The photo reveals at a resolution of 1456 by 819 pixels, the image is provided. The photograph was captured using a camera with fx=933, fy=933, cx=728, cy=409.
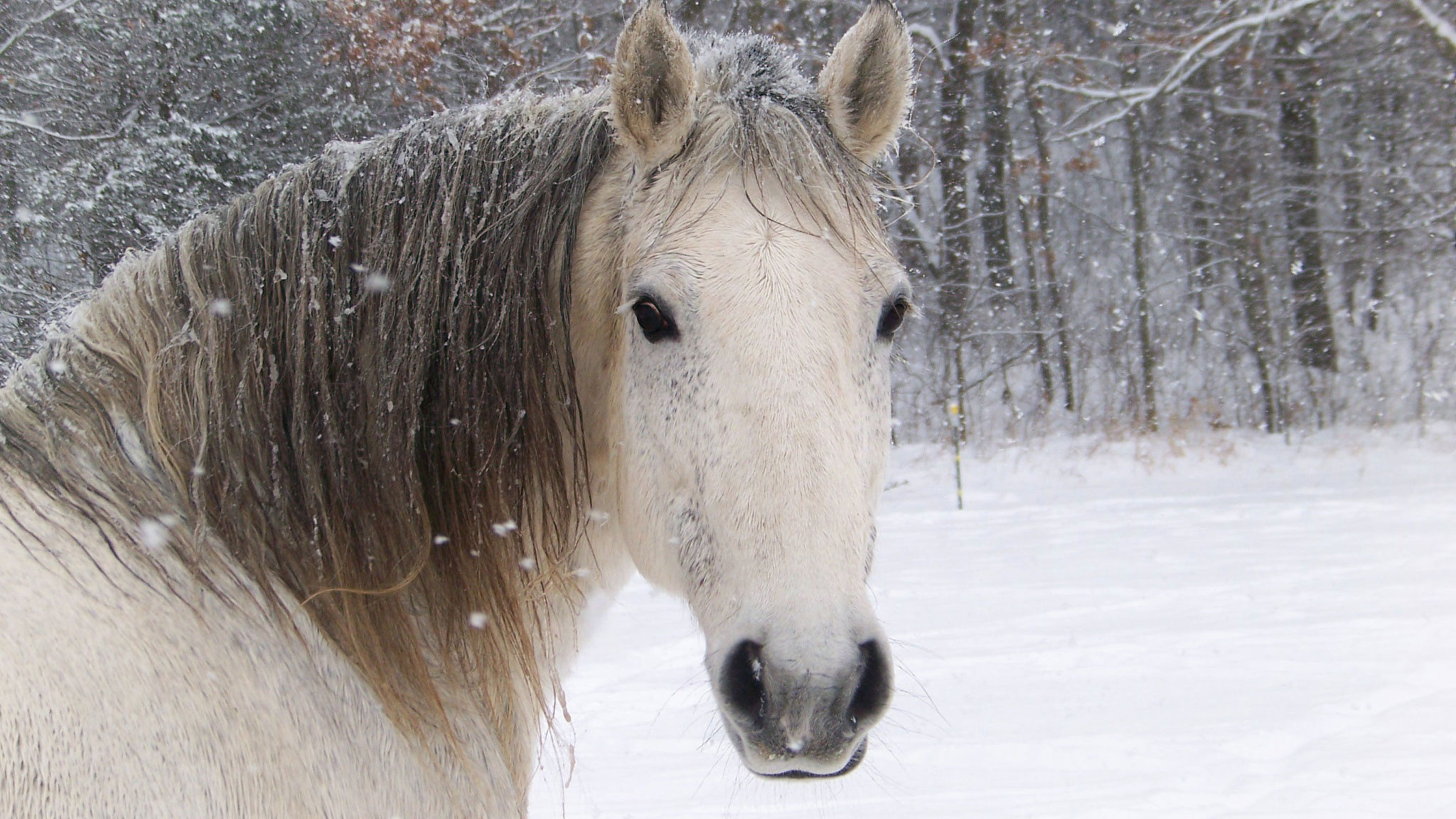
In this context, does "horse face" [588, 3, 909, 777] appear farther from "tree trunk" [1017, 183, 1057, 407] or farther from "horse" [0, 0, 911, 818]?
"tree trunk" [1017, 183, 1057, 407]

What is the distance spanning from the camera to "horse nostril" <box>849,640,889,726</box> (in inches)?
56.4

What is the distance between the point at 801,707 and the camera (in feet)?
4.54

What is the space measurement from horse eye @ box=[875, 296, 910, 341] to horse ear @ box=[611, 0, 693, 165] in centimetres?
53

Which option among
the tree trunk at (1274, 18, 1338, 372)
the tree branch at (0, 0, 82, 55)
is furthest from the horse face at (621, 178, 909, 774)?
the tree trunk at (1274, 18, 1338, 372)

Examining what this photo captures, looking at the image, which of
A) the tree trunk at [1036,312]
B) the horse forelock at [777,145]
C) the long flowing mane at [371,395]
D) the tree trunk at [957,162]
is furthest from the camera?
the tree trunk at [1036,312]

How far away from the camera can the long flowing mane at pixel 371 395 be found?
5.46ft

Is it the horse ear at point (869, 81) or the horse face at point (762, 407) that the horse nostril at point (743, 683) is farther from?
the horse ear at point (869, 81)

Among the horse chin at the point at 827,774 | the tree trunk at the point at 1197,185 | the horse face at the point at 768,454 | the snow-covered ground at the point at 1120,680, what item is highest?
the tree trunk at the point at 1197,185

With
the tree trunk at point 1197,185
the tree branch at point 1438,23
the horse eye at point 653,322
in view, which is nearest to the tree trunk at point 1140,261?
the tree trunk at point 1197,185

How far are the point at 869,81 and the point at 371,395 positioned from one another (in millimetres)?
1231

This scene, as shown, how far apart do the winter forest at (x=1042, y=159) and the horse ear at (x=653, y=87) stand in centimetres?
727

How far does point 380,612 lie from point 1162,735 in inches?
143

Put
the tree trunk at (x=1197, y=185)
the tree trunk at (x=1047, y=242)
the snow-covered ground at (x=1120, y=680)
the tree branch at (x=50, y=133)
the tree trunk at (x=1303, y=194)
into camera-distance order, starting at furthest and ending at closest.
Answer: the tree trunk at (x=1197, y=185)
the tree trunk at (x=1047, y=242)
the tree trunk at (x=1303, y=194)
the tree branch at (x=50, y=133)
the snow-covered ground at (x=1120, y=680)

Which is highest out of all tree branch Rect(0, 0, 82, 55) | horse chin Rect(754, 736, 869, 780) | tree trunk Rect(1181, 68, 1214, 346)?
tree branch Rect(0, 0, 82, 55)
